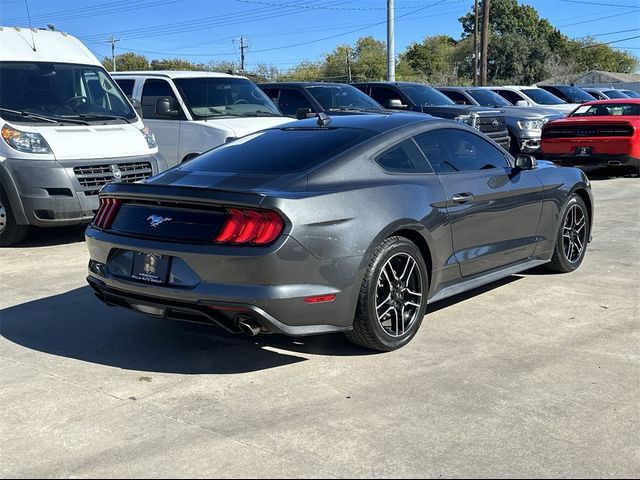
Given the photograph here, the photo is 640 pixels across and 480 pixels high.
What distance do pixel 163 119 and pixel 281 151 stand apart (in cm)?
624

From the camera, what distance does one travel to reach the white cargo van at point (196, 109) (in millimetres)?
10406

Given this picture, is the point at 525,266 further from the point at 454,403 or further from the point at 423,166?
the point at 454,403

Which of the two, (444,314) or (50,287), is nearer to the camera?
(444,314)

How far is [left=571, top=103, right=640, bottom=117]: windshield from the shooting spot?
49.3ft

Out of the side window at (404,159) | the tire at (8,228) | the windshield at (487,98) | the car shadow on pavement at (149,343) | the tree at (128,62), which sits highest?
the tree at (128,62)

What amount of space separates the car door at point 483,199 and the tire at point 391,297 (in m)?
0.54

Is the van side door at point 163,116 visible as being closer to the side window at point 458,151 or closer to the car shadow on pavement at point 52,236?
the car shadow on pavement at point 52,236

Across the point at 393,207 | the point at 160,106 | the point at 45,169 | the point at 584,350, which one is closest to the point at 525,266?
the point at 584,350

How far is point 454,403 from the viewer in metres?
4.02

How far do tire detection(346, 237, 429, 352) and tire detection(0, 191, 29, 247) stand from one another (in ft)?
17.1

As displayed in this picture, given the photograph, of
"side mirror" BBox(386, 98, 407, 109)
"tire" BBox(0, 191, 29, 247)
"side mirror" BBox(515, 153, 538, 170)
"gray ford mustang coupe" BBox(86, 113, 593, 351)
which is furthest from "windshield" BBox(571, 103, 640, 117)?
"tire" BBox(0, 191, 29, 247)

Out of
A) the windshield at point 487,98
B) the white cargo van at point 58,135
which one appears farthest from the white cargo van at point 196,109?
the windshield at point 487,98

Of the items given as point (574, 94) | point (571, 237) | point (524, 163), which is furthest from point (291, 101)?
point (574, 94)

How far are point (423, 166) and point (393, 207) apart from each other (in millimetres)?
675
